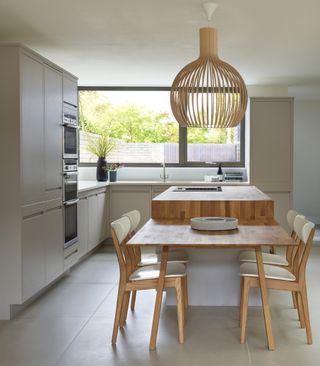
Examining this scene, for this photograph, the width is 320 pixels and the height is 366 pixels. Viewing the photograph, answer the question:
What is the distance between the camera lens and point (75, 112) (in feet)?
18.8

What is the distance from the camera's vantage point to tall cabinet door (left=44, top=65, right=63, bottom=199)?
15.4 ft

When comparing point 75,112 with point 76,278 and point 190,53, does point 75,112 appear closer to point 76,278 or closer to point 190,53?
point 190,53

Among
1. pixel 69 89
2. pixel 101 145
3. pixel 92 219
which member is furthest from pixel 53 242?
pixel 101 145

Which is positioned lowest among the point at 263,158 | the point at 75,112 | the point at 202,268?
the point at 202,268

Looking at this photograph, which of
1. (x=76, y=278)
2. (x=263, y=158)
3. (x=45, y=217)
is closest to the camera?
(x=45, y=217)

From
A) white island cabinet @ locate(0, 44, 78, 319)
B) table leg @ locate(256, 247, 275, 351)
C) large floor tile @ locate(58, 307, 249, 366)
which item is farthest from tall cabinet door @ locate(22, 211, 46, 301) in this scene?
table leg @ locate(256, 247, 275, 351)

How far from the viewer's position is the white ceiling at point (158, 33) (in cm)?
407

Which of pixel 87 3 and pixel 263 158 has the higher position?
pixel 87 3

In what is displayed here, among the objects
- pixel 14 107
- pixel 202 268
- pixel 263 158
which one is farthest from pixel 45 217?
pixel 263 158

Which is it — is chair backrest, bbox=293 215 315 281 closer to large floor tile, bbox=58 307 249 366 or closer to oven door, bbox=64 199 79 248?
large floor tile, bbox=58 307 249 366

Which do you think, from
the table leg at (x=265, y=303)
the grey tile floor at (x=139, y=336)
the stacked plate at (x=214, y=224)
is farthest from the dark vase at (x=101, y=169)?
the table leg at (x=265, y=303)

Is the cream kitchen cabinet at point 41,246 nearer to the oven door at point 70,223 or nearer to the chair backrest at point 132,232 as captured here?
the oven door at point 70,223

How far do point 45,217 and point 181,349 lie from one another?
1.92 metres

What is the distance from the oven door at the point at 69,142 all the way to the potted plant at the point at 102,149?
209cm
